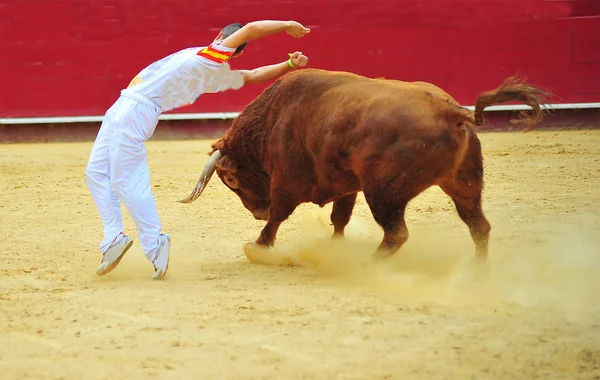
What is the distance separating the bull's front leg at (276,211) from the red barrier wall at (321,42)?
5449mm

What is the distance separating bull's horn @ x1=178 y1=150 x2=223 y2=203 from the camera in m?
4.65

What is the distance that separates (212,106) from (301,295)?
6561mm

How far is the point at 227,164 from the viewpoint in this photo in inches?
190

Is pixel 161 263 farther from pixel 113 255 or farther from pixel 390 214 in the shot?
pixel 390 214

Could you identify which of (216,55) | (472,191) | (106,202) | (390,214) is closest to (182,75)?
(216,55)

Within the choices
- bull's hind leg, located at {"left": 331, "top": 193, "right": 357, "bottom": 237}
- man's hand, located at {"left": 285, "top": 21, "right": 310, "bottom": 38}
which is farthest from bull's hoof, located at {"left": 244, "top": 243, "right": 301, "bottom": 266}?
man's hand, located at {"left": 285, "top": 21, "right": 310, "bottom": 38}

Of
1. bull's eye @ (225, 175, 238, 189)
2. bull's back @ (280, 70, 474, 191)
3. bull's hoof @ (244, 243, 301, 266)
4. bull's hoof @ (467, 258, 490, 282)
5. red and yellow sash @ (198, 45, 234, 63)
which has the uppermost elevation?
red and yellow sash @ (198, 45, 234, 63)

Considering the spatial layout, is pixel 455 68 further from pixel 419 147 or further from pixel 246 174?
pixel 419 147

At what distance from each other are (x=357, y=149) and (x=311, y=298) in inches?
28.1

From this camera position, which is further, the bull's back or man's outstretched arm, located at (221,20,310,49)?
man's outstretched arm, located at (221,20,310,49)

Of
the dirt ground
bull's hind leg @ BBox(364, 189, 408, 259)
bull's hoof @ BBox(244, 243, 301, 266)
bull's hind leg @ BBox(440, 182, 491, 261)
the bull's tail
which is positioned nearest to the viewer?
the dirt ground

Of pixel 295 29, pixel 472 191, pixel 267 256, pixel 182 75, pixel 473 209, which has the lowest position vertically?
pixel 267 256

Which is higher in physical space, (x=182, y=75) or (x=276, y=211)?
(x=182, y=75)

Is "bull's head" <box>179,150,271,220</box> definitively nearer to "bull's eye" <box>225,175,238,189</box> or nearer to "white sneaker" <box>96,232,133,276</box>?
"bull's eye" <box>225,175,238,189</box>
